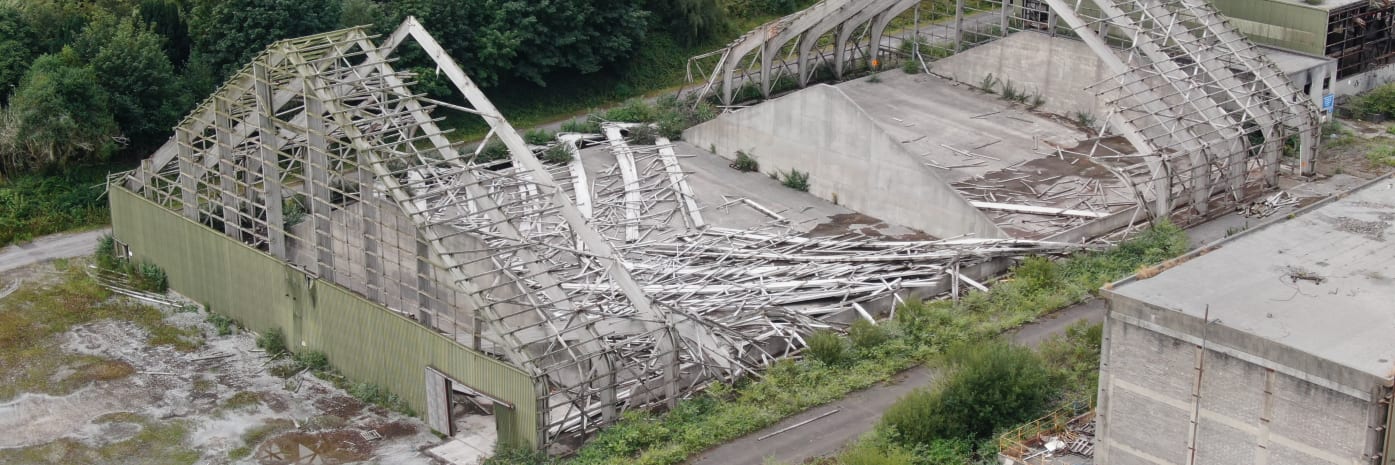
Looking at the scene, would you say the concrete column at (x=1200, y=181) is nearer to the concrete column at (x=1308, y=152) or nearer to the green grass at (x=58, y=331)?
the concrete column at (x=1308, y=152)

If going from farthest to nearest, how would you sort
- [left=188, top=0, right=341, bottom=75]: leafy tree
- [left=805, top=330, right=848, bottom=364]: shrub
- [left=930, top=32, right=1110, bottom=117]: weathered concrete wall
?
[left=930, top=32, right=1110, bottom=117]: weathered concrete wall → [left=188, top=0, right=341, bottom=75]: leafy tree → [left=805, top=330, right=848, bottom=364]: shrub

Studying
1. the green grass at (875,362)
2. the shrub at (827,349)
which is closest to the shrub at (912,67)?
the green grass at (875,362)

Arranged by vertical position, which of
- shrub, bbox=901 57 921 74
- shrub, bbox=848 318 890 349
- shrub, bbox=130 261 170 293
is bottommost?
shrub, bbox=130 261 170 293

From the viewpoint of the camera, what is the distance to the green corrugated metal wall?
101ft

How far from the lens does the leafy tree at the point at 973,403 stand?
30000 mm

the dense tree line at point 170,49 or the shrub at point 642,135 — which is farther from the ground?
the dense tree line at point 170,49

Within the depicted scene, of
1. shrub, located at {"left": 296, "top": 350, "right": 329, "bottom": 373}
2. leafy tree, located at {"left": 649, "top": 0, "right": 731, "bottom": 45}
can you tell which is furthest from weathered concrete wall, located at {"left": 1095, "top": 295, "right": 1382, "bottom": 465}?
leafy tree, located at {"left": 649, "top": 0, "right": 731, "bottom": 45}

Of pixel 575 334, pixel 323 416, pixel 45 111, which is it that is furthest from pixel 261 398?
pixel 45 111

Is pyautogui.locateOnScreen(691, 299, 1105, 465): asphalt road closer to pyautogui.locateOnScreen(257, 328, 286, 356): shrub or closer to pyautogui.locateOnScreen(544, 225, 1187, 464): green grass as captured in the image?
pyautogui.locateOnScreen(544, 225, 1187, 464): green grass

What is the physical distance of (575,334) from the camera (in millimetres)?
32656

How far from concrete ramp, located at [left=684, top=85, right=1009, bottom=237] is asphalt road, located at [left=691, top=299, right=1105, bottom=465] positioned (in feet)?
28.3

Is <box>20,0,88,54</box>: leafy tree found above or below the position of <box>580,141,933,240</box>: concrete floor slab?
above

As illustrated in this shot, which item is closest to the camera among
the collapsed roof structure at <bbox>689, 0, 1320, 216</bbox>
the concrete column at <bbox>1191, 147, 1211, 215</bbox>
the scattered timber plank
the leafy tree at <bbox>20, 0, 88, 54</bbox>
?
the concrete column at <bbox>1191, 147, 1211, 215</bbox>

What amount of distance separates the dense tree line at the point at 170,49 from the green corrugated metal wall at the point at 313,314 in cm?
614
